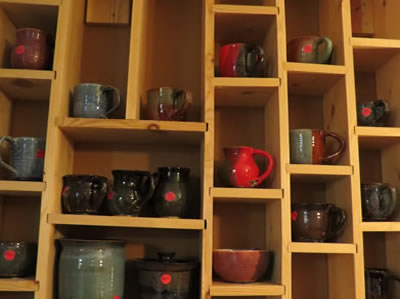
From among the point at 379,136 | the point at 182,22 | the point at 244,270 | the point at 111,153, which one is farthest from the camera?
the point at 182,22

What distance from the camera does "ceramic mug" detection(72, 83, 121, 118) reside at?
130 cm

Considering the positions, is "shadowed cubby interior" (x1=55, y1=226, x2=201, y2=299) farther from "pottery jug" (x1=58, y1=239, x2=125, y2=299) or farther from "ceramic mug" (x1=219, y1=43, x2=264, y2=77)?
"ceramic mug" (x1=219, y1=43, x2=264, y2=77)

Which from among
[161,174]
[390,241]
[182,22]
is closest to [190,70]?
[182,22]


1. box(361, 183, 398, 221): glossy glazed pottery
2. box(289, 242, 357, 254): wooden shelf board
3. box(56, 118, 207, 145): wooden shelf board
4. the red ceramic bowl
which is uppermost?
box(56, 118, 207, 145): wooden shelf board

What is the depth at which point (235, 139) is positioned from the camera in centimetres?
151

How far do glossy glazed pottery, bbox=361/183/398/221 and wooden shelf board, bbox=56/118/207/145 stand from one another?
0.49m

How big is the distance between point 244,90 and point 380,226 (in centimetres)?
53

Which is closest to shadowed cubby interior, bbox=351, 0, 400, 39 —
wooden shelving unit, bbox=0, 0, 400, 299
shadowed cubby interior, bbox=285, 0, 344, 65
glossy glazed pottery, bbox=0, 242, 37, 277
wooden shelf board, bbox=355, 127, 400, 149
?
wooden shelving unit, bbox=0, 0, 400, 299

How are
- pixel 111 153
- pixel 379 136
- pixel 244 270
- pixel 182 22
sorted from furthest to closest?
pixel 182 22
pixel 111 153
pixel 379 136
pixel 244 270

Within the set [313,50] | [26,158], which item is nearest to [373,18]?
[313,50]

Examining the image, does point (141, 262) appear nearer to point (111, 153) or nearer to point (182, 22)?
point (111, 153)

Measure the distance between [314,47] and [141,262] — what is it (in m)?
0.78

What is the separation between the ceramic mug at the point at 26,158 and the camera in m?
1.27

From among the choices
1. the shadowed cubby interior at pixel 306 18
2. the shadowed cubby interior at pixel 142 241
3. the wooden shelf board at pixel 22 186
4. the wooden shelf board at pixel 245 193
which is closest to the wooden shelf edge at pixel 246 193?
the wooden shelf board at pixel 245 193
